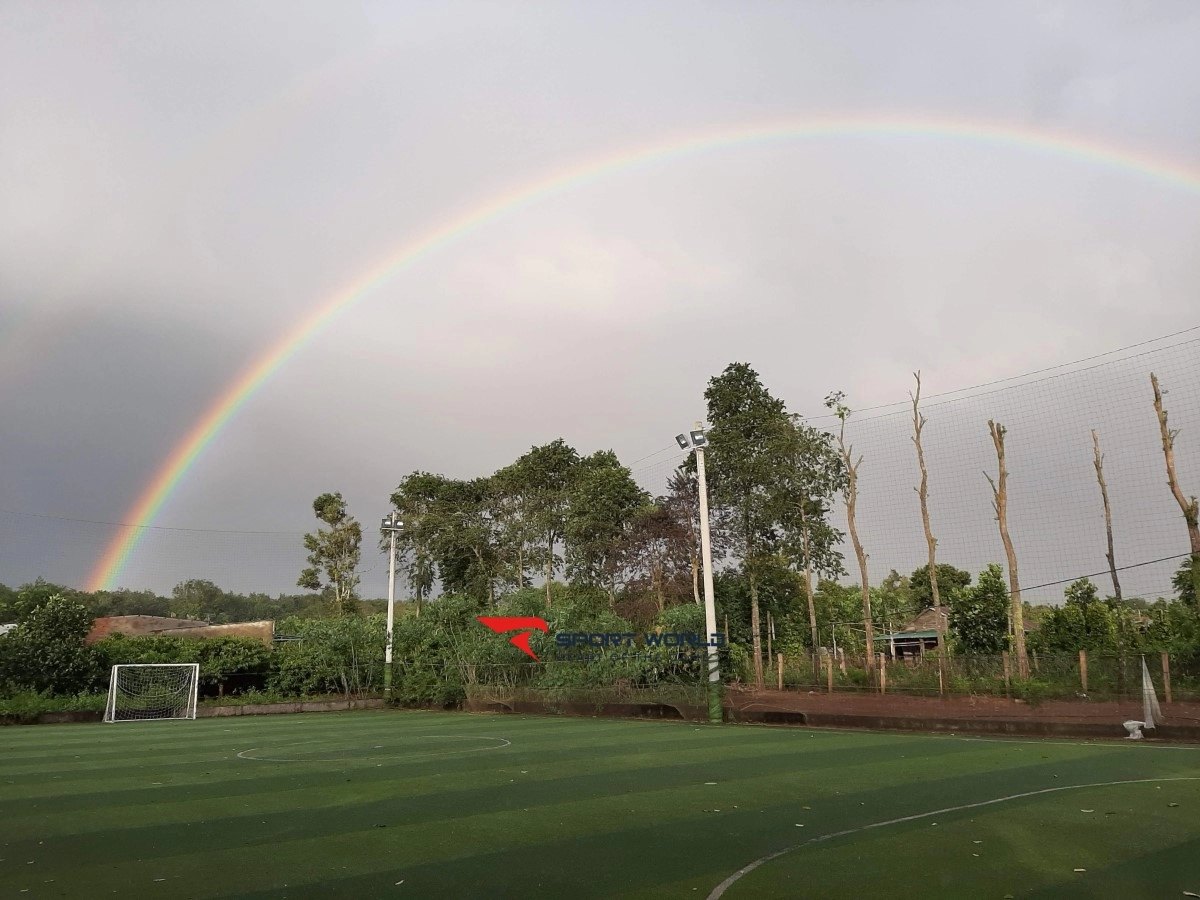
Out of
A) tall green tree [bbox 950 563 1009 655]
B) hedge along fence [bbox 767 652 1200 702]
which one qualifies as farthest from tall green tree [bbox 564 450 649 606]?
tall green tree [bbox 950 563 1009 655]

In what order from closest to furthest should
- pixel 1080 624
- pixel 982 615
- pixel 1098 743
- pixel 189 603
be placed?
1. pixel 1098 743
2. pixel 1080 624
3. pixel 982 615
4. pixel 189 603

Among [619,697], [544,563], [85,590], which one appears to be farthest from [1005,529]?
[85,590]

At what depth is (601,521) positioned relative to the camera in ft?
105

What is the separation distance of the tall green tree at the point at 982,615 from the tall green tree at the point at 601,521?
13.0 metres

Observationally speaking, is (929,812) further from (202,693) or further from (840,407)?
(202,693)

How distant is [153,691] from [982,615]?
2837 cm

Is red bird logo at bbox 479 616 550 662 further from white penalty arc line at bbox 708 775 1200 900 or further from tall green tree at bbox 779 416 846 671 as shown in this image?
white penalty arc line at bbox 708 775 1200 900

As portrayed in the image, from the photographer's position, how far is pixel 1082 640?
2370 cm

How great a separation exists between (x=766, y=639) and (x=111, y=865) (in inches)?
1097

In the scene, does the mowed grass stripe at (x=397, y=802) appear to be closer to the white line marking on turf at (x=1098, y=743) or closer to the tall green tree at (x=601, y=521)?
the white line marking on turf at (x=1098, y=743)

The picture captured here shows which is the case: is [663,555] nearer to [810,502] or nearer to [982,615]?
[810,502]

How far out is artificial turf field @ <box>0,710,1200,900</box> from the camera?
15.5 feet

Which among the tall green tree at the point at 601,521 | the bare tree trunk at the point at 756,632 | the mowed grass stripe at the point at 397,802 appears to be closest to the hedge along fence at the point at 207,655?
the tall green tree at the point at 601,521

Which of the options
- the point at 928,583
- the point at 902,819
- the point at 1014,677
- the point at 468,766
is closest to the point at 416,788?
the point at 468,766
